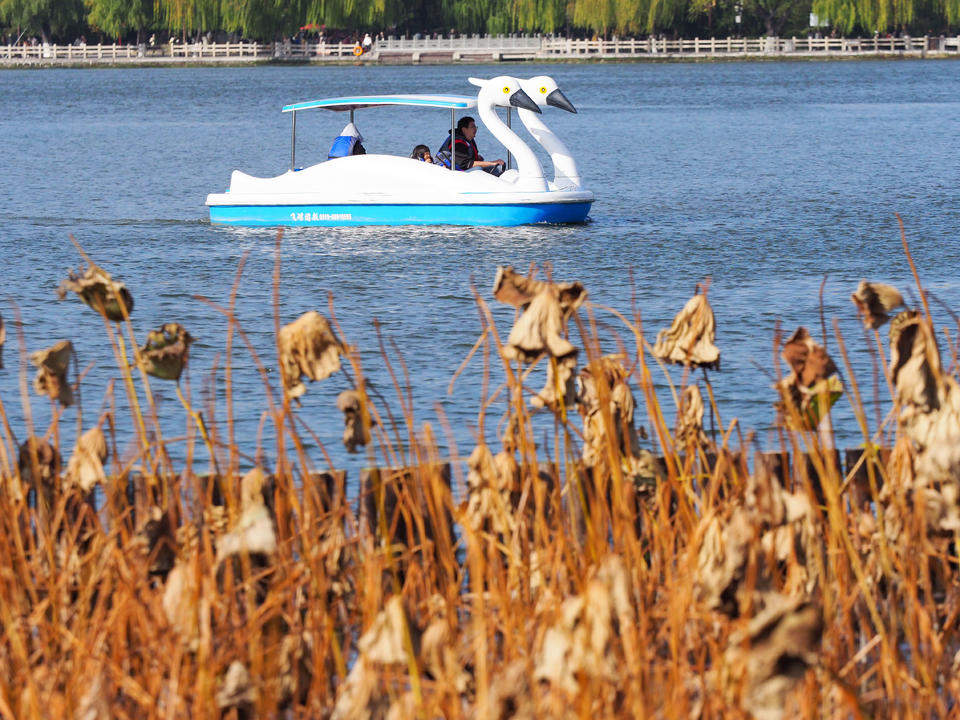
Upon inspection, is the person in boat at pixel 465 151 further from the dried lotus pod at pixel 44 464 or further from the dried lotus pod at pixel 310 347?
the dried lotus pod at pixel 310 347

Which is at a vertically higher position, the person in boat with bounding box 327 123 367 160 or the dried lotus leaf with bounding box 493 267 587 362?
the dried lotus leaf with bounding box 493 267 587 362

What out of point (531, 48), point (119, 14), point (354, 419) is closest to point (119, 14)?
point (119, 14)

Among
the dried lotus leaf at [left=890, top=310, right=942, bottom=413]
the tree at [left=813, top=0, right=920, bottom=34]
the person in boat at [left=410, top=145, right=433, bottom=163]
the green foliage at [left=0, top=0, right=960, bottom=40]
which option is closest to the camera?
the dried lotus leaf at [left=890, top=310, right=942, bottom=413]

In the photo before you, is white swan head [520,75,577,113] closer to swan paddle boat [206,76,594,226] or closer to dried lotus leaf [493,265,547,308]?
swan paddle boat [206,76,594,226]

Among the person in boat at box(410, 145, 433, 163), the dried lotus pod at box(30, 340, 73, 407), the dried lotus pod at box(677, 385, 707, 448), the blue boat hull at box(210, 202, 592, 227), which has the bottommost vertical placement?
the blue boat hull at box(210, 202, 592, 227)

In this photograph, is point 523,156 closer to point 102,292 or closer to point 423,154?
point 423,154

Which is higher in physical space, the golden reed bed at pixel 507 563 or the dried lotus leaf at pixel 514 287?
the dried lotus leaf at pixel 514 287

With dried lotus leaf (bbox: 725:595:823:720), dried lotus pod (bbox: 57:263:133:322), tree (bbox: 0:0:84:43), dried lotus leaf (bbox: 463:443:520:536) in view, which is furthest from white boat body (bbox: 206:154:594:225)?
tree (bbox: 0:0:84:43)

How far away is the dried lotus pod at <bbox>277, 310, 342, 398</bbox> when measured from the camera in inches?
165

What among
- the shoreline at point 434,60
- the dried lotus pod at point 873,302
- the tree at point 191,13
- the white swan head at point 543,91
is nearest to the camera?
the dried lotus pod at point 873,302

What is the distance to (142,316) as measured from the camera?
48.9ft

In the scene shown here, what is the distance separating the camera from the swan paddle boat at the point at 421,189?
19.5 metres

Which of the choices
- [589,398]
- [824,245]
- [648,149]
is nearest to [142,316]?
[824,245]

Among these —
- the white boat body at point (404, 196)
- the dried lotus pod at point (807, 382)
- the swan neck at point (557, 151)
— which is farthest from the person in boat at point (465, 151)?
the dried lotus pod at point (807, 382)
